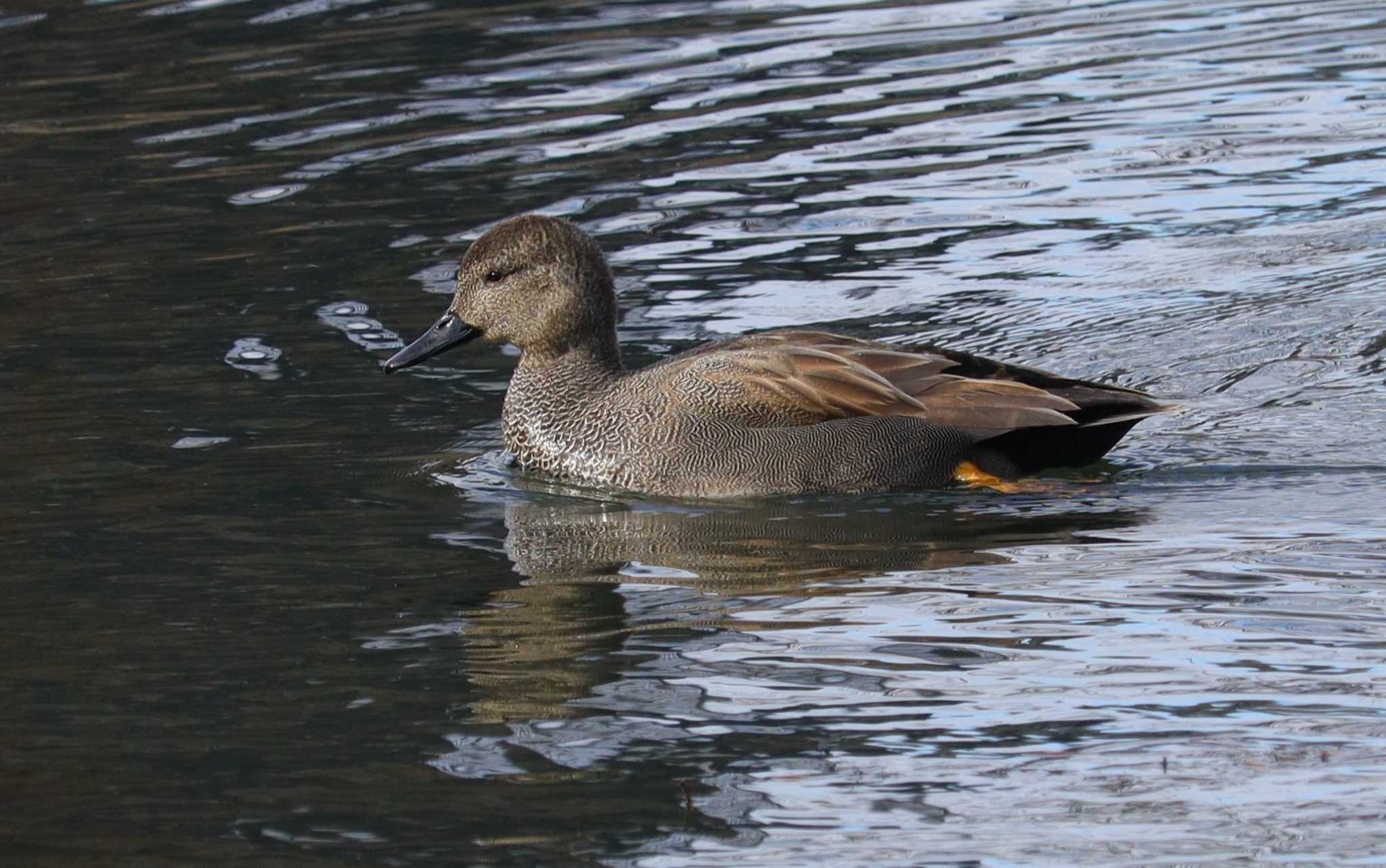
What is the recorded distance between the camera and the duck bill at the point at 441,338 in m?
8.83

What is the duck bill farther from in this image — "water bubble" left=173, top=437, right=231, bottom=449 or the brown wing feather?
the brown wing feather

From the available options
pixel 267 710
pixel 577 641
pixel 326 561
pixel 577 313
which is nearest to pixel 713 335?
pixel 577 313

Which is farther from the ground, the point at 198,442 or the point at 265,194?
the point at 265,194

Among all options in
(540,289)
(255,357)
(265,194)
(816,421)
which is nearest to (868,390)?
(816,421)

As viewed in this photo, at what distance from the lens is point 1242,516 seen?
7406 millimetres

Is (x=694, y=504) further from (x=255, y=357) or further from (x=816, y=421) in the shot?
(x=255, y=357)

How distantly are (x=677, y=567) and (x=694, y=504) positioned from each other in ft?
2.85

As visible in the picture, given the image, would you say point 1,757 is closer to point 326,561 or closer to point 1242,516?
point 326,561

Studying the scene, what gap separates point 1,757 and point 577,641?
1635 mm

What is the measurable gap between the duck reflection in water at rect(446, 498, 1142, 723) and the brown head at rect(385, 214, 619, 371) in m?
0.84

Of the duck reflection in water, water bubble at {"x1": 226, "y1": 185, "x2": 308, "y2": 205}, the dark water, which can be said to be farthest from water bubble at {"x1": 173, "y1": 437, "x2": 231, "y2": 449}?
water bubble at {"x1": 226, "y1": 185, "x2": 308, "y2": 205}

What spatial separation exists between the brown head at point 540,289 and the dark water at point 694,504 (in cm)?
54

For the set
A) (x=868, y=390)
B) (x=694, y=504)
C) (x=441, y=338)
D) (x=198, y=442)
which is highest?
(x=441, y=338)

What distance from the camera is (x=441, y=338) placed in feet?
29.1
